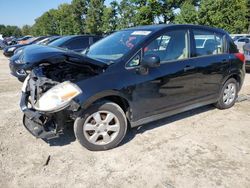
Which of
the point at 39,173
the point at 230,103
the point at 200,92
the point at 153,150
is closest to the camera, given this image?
the point at 39,173

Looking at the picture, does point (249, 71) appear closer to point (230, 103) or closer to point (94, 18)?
point (230, 103)

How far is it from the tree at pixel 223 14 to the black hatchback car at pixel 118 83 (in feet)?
83.3

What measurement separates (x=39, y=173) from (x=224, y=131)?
9.52ft

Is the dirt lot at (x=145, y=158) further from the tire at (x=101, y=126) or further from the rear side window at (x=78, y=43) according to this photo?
the rear side window at (x=78, y=43)

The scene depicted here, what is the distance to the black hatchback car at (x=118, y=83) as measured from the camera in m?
3.39

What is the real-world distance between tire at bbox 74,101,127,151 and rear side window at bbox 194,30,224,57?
1909 mm

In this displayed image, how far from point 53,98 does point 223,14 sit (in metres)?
29.0

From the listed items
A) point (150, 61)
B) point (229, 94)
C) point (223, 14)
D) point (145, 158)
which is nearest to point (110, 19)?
point (223, 14)

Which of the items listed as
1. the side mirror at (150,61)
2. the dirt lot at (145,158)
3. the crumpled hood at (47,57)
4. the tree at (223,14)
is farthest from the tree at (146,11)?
the crumpled hood at (47,57)

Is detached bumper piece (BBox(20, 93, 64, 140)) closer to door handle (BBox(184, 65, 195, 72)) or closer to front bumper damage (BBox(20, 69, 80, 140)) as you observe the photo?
front bumper damage (BBox(20, 69, 80, 140))

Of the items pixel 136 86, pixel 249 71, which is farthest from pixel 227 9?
pixel 136 86

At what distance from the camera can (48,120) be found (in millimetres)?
3516

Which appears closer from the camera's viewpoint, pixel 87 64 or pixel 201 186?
pixel 201 186

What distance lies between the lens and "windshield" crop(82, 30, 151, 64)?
3.95 metres
